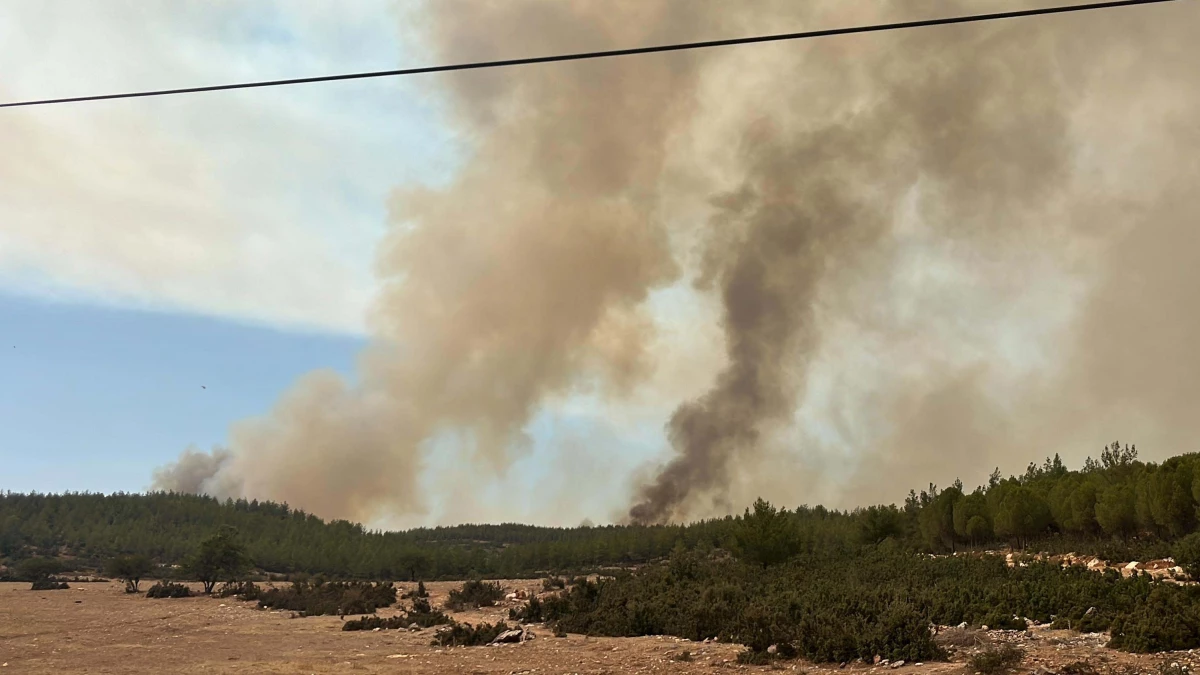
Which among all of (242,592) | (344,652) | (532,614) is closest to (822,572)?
(532,614)

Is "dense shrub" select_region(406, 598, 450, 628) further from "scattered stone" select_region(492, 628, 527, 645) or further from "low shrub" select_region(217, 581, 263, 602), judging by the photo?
"low shrub" select_region(217, 581, 263, 602)

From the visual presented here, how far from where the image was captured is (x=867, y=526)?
75000 mm

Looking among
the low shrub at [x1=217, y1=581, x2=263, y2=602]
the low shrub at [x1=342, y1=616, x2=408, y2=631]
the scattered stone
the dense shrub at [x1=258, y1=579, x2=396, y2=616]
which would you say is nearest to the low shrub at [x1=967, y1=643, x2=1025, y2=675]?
the scattered stone

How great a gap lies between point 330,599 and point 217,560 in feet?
70.9

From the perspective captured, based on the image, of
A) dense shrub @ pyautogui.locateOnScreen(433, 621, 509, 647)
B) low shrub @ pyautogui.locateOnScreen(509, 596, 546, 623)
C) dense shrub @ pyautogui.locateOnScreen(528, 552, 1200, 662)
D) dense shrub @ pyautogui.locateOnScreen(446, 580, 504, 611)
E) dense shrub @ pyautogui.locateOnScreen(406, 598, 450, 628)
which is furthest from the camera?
dense shrub @ pyautogui.locateOnScreen(446, 580, 504, 611)

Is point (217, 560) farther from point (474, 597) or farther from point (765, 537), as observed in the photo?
point (765, 537)

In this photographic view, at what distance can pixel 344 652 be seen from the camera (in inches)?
1047

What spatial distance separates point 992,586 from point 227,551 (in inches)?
2332

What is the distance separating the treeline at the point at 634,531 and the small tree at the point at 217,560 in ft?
37.2

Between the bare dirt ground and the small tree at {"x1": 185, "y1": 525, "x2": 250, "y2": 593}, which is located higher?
the small tree at {"x1": 185, "y1": 525, "x2": 250, "y2": 593}

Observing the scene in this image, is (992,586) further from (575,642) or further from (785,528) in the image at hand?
(785,528)

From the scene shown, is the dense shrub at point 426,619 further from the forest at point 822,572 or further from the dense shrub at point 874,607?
the dense shrub at point 874,607

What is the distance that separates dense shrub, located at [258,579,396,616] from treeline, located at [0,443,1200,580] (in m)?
21.8

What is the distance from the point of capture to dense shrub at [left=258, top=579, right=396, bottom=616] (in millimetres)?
44719
